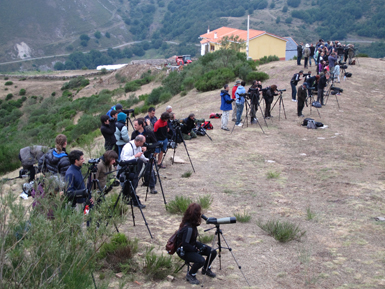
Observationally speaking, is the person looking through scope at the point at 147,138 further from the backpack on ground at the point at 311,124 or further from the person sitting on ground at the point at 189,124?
the backpack on ground at the point at 311,124

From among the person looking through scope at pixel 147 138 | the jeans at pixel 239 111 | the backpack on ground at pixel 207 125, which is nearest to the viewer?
the person looking through scope at pixel 147 138

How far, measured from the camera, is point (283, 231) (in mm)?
6297

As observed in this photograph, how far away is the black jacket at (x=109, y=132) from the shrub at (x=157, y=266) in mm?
4324

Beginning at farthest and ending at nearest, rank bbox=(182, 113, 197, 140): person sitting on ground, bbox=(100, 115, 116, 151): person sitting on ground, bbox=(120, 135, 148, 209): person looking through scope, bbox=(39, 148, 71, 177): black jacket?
bbox=(182, 113, 197, 140): person sitting on ground
bbox=(100, 115, 116, 151): person sitting on ground
bbox=(120, 135, 148, 209): person looking through scope
bbox=(39, 148, 71, 177): black jacket

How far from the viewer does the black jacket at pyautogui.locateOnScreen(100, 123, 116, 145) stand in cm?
884

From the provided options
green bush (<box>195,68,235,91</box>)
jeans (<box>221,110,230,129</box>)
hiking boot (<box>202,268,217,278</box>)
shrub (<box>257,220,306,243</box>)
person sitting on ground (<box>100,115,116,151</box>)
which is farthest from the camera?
green bush (<box>195,68,235,91</box>)

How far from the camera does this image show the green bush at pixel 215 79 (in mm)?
23344

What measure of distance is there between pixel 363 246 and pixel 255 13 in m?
117

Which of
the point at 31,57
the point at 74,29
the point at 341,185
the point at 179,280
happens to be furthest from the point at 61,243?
the point at 74,29

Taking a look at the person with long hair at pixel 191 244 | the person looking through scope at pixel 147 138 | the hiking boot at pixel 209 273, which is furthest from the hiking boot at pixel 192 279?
the person looking through scope at pixel 147 138

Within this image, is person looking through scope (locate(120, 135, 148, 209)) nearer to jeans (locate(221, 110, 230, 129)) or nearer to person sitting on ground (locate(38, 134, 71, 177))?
person sitting on ground (locate(38, 134, 71, 177))

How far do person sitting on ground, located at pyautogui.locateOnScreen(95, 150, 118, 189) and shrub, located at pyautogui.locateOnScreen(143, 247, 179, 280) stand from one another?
1733mm

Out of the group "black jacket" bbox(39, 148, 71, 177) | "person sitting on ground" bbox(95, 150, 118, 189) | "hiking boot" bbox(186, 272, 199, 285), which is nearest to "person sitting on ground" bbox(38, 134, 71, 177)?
"black jacket" bbox(39, 148, 71, 177)

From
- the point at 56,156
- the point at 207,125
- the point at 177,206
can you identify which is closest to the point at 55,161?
the point at 56,156
